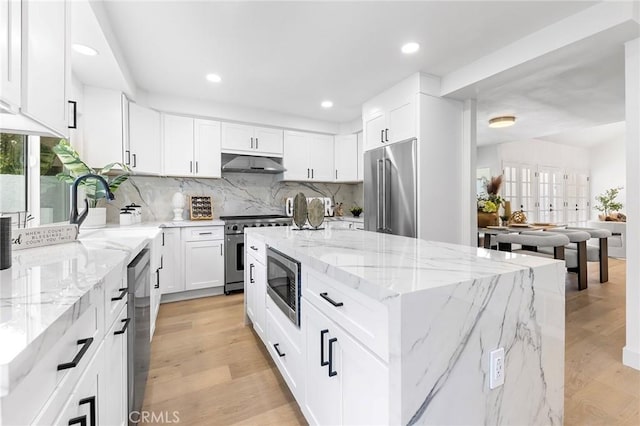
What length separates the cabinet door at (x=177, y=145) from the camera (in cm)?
362

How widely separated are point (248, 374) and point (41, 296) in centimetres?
154

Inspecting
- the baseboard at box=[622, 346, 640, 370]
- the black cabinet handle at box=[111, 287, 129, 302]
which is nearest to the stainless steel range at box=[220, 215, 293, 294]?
the black cabinet handle at box=[111, 287, 129, 302]

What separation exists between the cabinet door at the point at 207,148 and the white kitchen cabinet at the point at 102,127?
3.01 feet

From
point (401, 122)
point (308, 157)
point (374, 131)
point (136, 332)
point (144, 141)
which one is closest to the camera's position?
point (136, 332)

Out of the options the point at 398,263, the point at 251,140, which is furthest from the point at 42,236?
the point at 251,140

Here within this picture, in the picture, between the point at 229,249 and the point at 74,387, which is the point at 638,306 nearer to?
the point at 74,387

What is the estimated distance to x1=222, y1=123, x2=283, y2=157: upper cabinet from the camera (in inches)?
156

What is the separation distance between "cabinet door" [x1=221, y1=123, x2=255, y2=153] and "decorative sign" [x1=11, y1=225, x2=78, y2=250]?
2.50m

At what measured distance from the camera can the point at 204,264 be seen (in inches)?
139

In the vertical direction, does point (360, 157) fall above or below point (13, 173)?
above

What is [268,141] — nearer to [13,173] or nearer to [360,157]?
[360,157]

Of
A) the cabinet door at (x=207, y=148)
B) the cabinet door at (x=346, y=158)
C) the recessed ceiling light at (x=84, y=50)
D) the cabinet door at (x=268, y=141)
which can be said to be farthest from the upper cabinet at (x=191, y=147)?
the cabinet door at (x=346, y=158)

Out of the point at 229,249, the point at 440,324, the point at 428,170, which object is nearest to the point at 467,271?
the point at 440,324

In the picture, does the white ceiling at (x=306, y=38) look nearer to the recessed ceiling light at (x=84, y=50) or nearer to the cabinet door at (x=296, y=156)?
the recessed ceiling light at (x=84, y=50)
